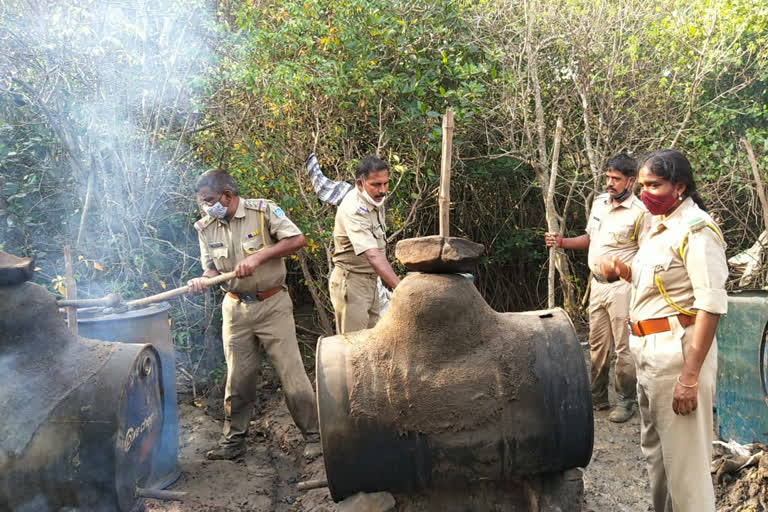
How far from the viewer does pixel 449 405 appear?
8.15 ft

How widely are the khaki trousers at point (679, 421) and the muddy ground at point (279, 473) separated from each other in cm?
86

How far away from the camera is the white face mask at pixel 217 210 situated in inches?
169

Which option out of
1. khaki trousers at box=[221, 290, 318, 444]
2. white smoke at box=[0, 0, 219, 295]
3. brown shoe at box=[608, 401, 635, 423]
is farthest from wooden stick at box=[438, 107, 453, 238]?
white smoke at box=[0, 0, 219, 295]

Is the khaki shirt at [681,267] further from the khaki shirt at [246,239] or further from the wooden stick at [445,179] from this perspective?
the khaki shirt at [246,239]

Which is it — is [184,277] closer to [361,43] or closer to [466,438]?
[361,43]

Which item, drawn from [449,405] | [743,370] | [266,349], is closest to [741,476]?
[743,370]

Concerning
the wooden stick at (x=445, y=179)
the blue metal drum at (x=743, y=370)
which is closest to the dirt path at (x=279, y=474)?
the blue metal drum at (x=743, y=370)

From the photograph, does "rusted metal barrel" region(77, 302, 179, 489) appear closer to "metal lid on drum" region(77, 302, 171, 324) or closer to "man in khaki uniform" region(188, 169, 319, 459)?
"metal lid on drum" region(77, 302, 171, 324)

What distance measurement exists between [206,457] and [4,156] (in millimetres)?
3338

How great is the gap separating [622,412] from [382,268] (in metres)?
2.32

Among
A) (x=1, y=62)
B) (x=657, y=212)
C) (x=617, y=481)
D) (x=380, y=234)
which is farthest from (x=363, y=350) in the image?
(x=1, y=62)

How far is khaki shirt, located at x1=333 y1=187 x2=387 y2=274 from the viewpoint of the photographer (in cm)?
446

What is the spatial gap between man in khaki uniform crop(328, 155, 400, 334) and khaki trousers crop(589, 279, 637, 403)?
5.78 feet

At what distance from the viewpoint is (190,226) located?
599 cm
